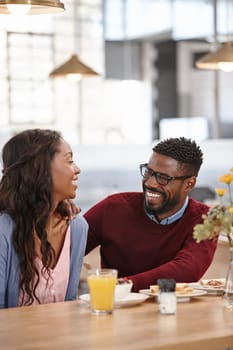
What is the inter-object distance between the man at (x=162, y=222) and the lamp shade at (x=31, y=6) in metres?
0.55

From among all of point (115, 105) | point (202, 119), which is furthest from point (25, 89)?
point (202, 119)

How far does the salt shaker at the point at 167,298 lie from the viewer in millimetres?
2096

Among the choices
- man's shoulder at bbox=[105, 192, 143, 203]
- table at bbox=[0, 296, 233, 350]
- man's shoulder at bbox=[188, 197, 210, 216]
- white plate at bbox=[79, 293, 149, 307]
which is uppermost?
man's shoulder at bbox=[105, 192, 143, 203]

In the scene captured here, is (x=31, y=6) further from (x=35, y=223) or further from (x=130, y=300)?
(x=130, y=300)

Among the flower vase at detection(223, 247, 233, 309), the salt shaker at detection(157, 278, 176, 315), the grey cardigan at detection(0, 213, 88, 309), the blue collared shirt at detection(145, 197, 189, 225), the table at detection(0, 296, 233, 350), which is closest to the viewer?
the table at detection(0, 296, 233, 350)

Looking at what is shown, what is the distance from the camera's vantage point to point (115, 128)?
29.6 ft

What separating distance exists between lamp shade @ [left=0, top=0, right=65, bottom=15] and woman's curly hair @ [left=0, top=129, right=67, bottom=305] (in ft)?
1.39

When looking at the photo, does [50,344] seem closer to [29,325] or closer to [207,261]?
[29,325]

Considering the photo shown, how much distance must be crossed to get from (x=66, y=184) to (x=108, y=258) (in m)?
0.42

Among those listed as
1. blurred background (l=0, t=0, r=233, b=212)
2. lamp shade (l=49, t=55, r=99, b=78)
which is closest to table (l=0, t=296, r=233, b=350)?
lamp shade (l=49, t=55, r=99, b=78)

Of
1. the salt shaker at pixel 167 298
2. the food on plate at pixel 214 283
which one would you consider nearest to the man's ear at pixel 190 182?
the food on plate at pixel 214 283

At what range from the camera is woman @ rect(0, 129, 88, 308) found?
2354 millimetres

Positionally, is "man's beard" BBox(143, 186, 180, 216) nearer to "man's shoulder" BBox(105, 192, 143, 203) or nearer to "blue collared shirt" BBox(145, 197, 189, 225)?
"blue collared shirt" BBox(145, 197, 189, 225)

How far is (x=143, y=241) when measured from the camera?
8.78 feet
